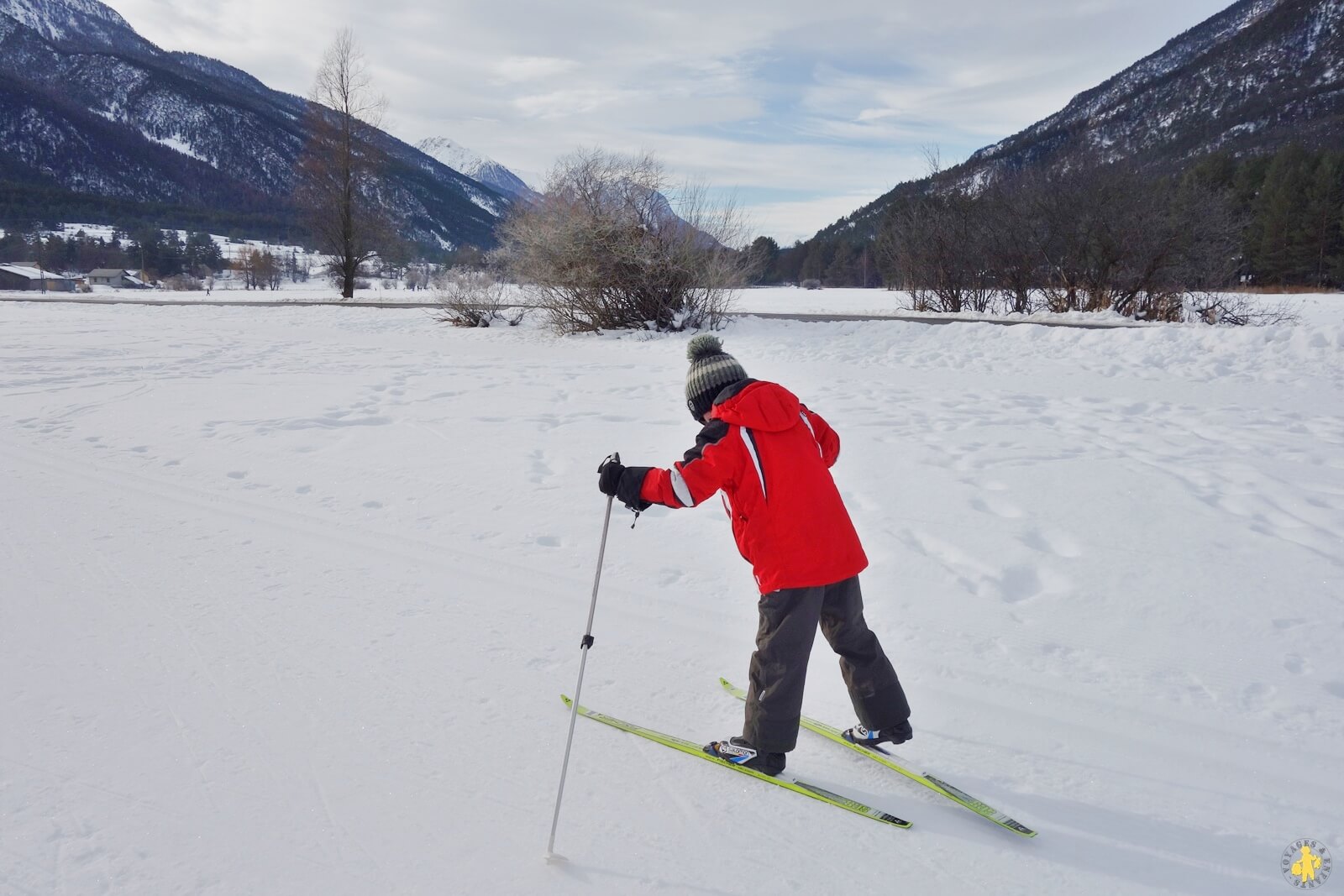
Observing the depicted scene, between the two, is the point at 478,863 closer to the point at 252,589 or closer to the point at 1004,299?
the point at 252,589

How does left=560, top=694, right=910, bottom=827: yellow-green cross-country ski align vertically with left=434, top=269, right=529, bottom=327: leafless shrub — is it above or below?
below

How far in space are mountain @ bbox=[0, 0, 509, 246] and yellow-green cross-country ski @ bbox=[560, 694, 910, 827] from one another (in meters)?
144

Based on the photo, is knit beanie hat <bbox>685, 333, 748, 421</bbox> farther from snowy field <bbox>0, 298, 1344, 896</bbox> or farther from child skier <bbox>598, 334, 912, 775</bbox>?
snowy field <bbox>0, 298, 1344, 896</bbox>

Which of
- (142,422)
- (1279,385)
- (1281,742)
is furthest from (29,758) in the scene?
(1279,385)

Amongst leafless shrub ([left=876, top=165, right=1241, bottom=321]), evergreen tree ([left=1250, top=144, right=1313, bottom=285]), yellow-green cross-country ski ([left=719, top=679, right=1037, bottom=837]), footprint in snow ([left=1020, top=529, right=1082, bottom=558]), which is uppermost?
evergreen tree ([left=1250, top=144, right=1313, bottom=285])

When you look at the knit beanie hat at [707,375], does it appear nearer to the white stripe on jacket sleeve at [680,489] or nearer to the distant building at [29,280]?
the white stripe on jacket sleeve at [680,489]

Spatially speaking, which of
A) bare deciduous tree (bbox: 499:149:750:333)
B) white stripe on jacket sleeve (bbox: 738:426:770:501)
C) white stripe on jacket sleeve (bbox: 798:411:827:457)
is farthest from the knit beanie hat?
bare deciduous tree (bbox: 499:149:750:333)

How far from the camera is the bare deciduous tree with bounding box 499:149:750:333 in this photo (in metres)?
16.8

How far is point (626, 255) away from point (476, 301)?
5.45m

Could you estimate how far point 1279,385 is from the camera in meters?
9.05

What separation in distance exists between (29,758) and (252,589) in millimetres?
1533

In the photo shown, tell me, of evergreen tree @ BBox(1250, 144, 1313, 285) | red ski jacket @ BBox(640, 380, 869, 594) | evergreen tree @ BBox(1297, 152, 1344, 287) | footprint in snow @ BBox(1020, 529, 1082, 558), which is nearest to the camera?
red ski jacket @ BBox(640, 380, 869, 594)

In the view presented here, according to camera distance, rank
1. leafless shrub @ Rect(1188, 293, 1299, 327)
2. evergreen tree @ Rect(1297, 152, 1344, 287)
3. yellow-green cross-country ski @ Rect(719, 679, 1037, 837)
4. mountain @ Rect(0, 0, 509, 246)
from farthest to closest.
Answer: mountain @ Rect(0, 0, 509, 246), evergreen tree @ Rect(1297, 152, 1344, 287), leafless shrub @ Rect(1188, 293, 1299, 327), yellow-green cross-country ski @ Rect(719, 679, 1037, 837)

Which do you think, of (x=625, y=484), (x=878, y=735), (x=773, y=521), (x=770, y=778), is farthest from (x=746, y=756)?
(x=625, y=484)
